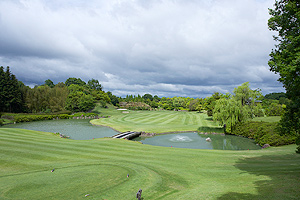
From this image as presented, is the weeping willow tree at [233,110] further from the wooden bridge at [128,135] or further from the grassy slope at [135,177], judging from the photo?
the grassy slope at [135,177]

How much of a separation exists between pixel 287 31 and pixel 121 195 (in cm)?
1107

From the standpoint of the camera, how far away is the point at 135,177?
1023 cm

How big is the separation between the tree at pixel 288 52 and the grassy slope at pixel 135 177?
311cm

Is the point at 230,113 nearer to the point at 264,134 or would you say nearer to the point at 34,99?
the point at 264,134

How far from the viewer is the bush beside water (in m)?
24.7

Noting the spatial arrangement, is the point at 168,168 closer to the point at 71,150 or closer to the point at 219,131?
the point at 71,150

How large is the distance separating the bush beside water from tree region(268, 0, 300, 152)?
14167mm

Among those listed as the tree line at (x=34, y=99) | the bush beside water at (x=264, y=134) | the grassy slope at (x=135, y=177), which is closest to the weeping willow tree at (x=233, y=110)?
the bush beside water at (x=264, y=134)

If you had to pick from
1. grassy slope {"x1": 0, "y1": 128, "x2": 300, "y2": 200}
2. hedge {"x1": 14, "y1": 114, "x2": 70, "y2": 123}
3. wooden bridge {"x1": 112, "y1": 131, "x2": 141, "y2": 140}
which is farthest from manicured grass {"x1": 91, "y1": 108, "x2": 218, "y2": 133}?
grassy slope {"x1": 0, "y1": 128, "x2": 300, "y2": 200}

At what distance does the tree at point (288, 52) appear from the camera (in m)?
6.83

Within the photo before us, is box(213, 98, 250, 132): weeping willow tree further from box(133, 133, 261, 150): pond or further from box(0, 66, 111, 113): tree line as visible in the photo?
box(0, 66, 111, 113): tree line

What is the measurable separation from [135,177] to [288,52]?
9902mm

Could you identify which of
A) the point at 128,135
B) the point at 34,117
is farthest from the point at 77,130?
the point at 34,117

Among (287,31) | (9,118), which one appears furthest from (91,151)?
(9,118)
